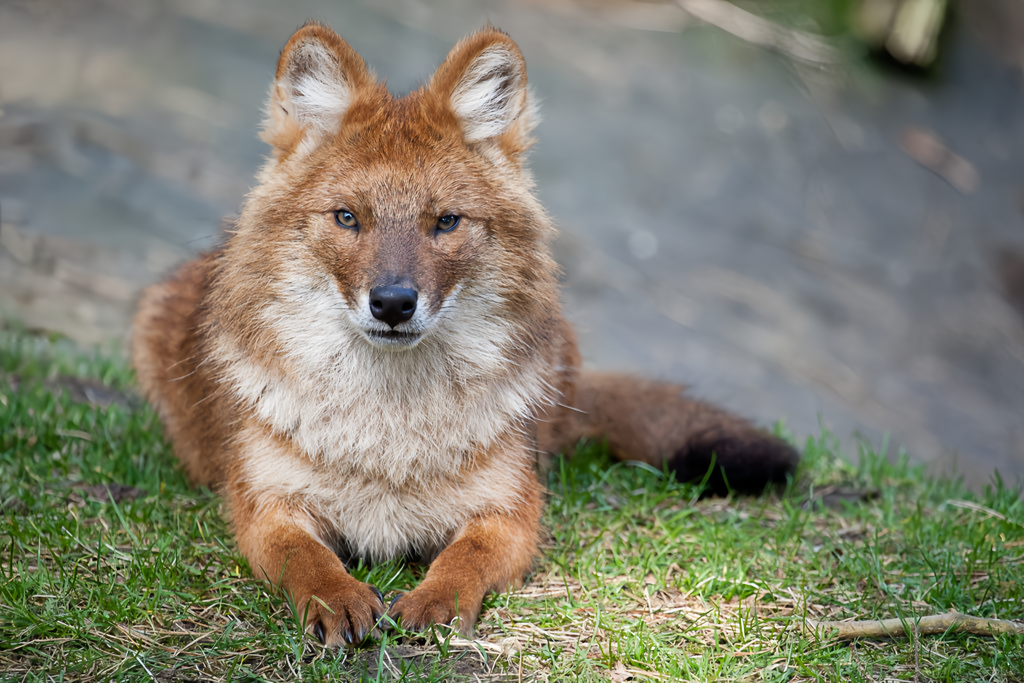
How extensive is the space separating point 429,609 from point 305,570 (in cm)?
52

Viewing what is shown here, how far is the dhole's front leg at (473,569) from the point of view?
3266 millimetres

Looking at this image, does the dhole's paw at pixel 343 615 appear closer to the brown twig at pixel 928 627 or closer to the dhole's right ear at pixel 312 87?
the brown twig at pixel 928 627

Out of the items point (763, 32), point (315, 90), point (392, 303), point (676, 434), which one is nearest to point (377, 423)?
point (392, 303)

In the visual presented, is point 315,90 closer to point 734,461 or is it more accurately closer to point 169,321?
point 169,321

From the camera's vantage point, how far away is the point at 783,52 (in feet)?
42.9

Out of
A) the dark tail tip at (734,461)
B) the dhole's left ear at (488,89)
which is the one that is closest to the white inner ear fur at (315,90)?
the dhole's left ear at (488,89)

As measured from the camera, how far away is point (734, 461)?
15.5 ft

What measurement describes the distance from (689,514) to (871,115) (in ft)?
32.9

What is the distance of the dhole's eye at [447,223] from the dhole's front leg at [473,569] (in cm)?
120

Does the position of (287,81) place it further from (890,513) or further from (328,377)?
(890,513)

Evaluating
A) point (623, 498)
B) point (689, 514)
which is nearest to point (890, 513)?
point (689, 514)

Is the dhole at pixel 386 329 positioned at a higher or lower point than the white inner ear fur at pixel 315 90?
lower

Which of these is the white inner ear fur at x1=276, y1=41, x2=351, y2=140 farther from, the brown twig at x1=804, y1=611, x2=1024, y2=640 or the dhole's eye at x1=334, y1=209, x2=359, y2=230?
the brown twig at x1=804, y1=611, x2=1024, y2=640

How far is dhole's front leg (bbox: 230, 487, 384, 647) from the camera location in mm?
3172
